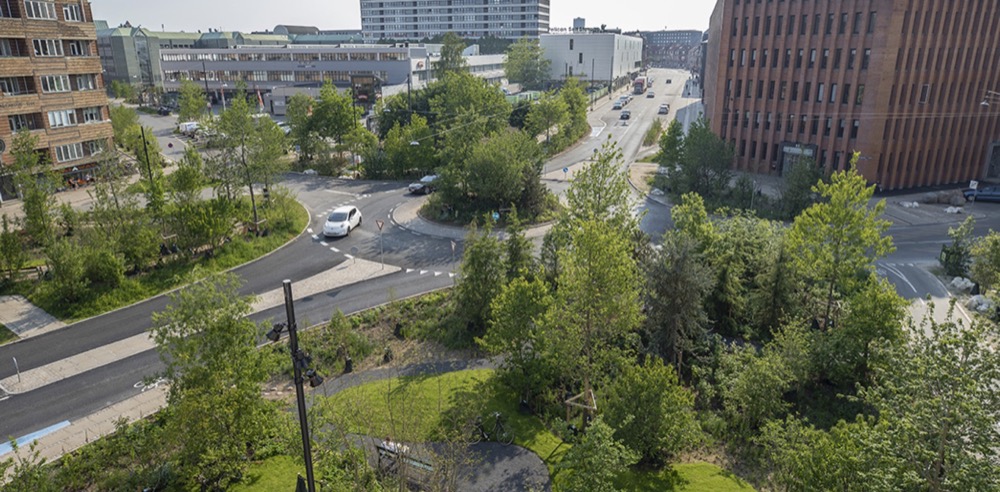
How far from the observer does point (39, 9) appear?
46125 millimetres

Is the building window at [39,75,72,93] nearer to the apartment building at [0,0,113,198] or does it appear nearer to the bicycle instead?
the apartment building at [0,0,113,198]

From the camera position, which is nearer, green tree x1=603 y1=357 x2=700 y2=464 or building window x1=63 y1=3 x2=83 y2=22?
green tree x1=603 y1=357 x2=700 y2=464

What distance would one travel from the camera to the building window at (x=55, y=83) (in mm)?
47500

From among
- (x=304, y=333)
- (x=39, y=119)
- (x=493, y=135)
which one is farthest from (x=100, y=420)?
(x=39, y=119)

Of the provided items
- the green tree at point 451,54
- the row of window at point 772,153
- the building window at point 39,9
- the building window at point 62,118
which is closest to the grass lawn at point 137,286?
the building window at point 62,118

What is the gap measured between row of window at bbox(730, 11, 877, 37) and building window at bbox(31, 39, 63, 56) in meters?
57.0

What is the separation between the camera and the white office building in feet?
463

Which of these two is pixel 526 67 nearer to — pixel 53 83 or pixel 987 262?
pixel 53 83

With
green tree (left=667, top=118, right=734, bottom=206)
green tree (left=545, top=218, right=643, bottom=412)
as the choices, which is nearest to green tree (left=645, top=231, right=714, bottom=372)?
green tree (left=545, top=218, right=643, bottom=412)

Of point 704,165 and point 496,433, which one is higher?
point 704,165

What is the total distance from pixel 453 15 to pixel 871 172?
169m

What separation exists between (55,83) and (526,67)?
3738 inches

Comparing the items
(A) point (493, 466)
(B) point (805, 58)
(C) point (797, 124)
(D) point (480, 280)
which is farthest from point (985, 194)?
(A) point (493, 466)

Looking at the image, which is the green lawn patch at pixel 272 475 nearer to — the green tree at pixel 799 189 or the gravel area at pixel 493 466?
the gravel area at pixel 493 466
